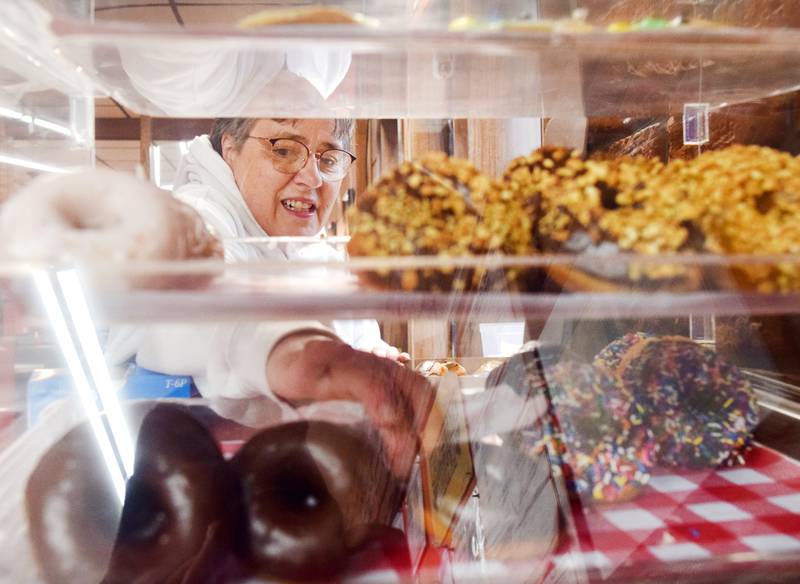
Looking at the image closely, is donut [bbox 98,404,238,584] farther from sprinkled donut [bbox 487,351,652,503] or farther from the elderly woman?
sprinkled donut [bbox 487,351,652,503]

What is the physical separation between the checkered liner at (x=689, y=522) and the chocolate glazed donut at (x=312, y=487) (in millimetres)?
244

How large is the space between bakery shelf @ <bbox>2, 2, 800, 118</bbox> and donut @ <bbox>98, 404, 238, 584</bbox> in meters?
0.41

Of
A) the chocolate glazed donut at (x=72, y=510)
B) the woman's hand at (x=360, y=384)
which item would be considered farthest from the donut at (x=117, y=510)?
the woman's hand at (x=360, y=384)

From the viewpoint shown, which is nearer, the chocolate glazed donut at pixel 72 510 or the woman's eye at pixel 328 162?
the chocolate glazed donut at pixel 72 510

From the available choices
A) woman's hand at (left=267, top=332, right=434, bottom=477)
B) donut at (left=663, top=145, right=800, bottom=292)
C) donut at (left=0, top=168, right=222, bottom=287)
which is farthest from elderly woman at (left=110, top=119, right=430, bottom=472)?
donut at (left=663, top=145, right=800, bottom=292)

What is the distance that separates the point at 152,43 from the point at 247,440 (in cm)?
45

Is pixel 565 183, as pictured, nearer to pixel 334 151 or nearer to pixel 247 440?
pixel 334 151

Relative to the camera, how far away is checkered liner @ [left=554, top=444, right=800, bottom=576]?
807 mm

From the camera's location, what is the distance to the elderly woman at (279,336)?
0.79m

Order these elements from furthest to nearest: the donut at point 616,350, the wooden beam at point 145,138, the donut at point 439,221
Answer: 1. the donut at point 616,350
2. the wooden beam at point 145,138
3. the donut at point 439,221

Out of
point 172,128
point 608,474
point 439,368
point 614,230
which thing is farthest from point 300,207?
point 608,474

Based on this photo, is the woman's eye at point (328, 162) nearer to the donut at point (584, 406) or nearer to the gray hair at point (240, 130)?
the gray hair at point (240, 130)

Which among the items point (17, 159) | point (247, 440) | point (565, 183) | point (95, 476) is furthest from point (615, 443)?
point (17, 159)

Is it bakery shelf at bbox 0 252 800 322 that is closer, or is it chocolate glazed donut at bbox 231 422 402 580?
bakery shelf at bbox 0 252 800 322
